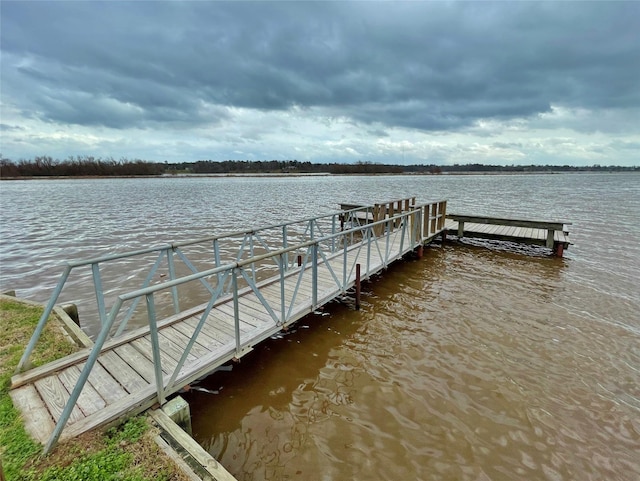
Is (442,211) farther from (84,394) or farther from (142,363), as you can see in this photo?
(84,394)

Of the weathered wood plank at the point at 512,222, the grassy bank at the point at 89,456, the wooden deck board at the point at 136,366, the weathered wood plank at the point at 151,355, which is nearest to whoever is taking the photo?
the grassy bank at the point at 89,456

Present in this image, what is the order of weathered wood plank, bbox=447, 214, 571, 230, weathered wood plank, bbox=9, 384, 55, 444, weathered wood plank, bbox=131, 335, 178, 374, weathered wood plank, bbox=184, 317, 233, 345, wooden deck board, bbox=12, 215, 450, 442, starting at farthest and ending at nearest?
1. weathered wood plank, bbox=447, 214, 571, 230
2. weathered wood plank, bbox=184, 317, 233, 345
3. weathered wood plank, bbox=131, 335, 178, 374
4. wooden deck board, bbox=12, 215, 450, 442
5. weathered wood plank, bbox=9, 384, 55, 444

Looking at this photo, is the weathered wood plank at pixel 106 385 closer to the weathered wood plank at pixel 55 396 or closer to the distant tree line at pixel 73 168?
the weathered wood plank at pixel 55 396

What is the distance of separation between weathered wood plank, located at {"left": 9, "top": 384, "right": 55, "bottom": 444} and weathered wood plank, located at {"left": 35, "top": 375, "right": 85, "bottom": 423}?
4cm

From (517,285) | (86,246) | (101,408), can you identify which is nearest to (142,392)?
(101,408)

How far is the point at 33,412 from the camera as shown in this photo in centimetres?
313

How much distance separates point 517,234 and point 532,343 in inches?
309

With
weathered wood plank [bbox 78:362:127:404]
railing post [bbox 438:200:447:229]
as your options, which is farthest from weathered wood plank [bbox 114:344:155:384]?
railing post [bbox 438:200:447:229]

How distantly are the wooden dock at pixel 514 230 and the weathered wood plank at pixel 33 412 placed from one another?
43.7 ft

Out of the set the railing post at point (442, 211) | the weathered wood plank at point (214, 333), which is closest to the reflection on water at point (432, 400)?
the weathered wood plank at point (214, 333)

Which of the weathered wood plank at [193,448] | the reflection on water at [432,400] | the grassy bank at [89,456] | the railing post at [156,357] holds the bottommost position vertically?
the reflection on water at [432,400]

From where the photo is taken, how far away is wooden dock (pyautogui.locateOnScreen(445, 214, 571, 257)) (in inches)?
450

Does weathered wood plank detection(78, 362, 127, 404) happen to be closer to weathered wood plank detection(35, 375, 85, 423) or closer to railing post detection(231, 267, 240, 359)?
weathered wood plank detection(35, 375, 85, 423)

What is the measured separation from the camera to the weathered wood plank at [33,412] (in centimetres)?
288
